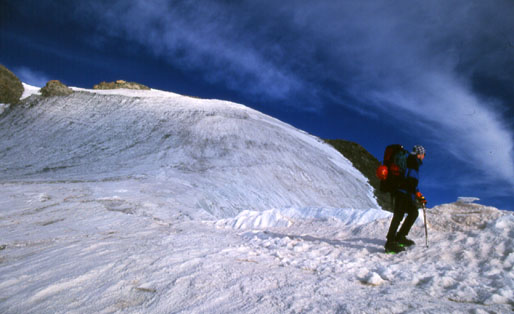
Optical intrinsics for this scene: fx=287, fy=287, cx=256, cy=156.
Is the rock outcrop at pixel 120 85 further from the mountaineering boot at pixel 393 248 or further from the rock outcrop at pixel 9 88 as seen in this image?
the mountaineering boot at pixel 393 248

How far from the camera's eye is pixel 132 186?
13.3 m

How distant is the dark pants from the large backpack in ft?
0.80

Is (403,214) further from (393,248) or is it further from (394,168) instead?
(394,168)

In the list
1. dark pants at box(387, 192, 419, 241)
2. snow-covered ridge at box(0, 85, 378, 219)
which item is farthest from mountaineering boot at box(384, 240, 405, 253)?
snow-covered ridge at box(0, 85, 378, 219)

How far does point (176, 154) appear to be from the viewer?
22797mm

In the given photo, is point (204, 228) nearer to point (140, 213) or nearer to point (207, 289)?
point (140, 213)

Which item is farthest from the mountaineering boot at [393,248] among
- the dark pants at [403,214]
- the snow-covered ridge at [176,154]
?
the snow-covered ridge at [176,154]

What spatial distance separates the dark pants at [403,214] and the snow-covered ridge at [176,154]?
6.81 meters

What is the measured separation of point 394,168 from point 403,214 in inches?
37.5

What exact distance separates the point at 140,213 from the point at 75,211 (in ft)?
6.10

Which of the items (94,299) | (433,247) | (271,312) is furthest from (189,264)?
(433,247)

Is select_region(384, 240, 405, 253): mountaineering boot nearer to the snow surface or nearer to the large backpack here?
the snow surface

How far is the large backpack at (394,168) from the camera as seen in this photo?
5934mm

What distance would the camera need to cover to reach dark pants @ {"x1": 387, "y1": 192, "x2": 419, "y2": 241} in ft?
19.0
